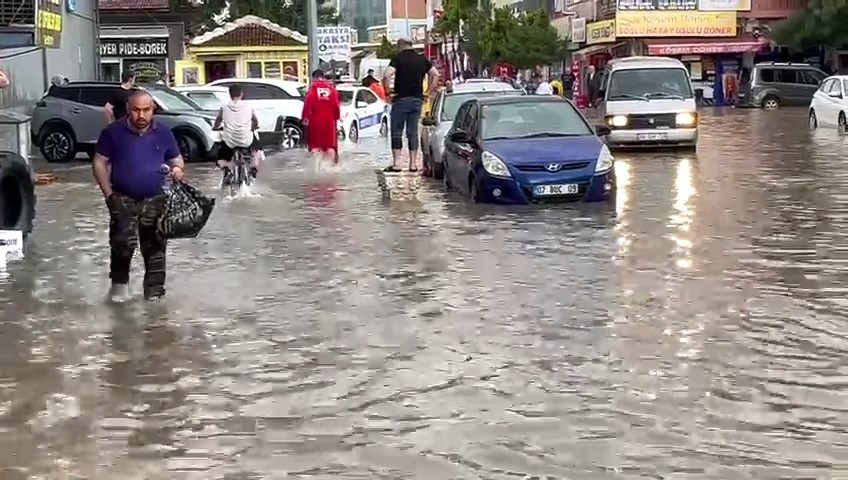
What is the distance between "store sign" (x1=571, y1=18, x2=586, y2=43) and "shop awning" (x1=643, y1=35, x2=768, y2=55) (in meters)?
8.20

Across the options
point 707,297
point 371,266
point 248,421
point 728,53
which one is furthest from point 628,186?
point 728,53

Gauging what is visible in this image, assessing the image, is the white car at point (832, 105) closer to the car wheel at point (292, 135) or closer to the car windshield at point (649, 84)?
the car windshield at point (649, 84)

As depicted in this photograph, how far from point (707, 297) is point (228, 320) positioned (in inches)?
135

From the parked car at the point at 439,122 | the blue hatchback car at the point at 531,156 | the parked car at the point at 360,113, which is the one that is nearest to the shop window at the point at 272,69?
the parked car at the point at 360,113

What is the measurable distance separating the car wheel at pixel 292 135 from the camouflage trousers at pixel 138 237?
21182 millimetres

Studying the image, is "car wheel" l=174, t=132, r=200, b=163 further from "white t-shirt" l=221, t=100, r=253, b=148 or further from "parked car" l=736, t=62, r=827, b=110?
"parked car" l=736, t=62, r=827, b=110

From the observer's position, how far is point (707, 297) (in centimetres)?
1028

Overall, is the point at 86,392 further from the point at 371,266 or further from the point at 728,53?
the point at 728,53

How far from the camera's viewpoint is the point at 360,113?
3466 centimetres

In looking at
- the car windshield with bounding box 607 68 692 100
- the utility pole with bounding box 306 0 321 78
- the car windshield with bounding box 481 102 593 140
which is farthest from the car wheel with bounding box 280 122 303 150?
the car windshield with bounding box 481 102 593 140

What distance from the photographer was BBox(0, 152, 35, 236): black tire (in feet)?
45.0

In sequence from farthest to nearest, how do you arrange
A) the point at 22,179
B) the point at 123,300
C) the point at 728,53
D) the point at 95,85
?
the point at 728,53 < the point at 95,85 < the point at 22,179 < the point at 123,300

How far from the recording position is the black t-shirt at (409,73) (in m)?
20.7

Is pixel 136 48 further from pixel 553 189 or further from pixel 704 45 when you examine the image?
pixel 553 189
